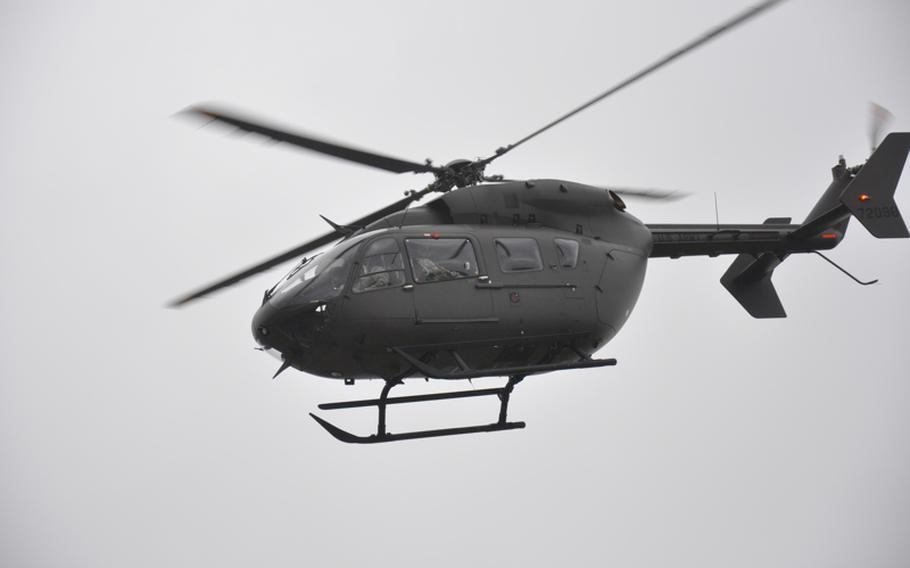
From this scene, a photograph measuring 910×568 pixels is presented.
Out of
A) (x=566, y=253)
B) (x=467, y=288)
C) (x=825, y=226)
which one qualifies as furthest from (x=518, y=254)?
(x=825, y=226)

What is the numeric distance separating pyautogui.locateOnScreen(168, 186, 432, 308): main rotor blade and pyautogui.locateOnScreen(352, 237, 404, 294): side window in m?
1.30

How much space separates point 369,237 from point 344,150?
1024mm

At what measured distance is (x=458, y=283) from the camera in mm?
10852

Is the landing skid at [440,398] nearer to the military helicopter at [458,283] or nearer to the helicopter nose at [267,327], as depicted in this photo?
the military helicopter at [458,283]

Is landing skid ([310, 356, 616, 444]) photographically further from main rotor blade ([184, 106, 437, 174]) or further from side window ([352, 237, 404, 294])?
main rotor blade ([184, 106, 437, 174])

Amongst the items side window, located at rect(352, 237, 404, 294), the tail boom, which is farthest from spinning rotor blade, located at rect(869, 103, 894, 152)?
side window, located at rect(352, 237, 404, 294)

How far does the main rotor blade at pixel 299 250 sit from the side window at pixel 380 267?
130 cm

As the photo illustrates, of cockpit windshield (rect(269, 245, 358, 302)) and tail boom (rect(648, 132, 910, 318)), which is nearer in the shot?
cockpit windshield (rect(269, 245, 358, 302))

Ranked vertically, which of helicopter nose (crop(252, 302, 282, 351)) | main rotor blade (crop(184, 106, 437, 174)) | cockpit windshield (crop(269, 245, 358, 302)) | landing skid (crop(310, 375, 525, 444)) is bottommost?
landing skid (crop(310, 375, 525, 444))

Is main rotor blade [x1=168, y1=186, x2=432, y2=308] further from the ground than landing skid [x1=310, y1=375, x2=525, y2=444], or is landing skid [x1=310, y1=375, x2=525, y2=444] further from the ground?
main rotor blade [x1=168, y1=186, x2=432, y2=308]

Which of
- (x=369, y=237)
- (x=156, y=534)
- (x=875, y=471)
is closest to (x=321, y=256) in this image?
(x=369, y=237)

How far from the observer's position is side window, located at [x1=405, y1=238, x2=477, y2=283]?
1069 centimetres

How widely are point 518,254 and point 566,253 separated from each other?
75cm

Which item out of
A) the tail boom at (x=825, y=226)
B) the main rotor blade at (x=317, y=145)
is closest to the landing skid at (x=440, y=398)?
the main rotor blade at (x=317, y=145)
